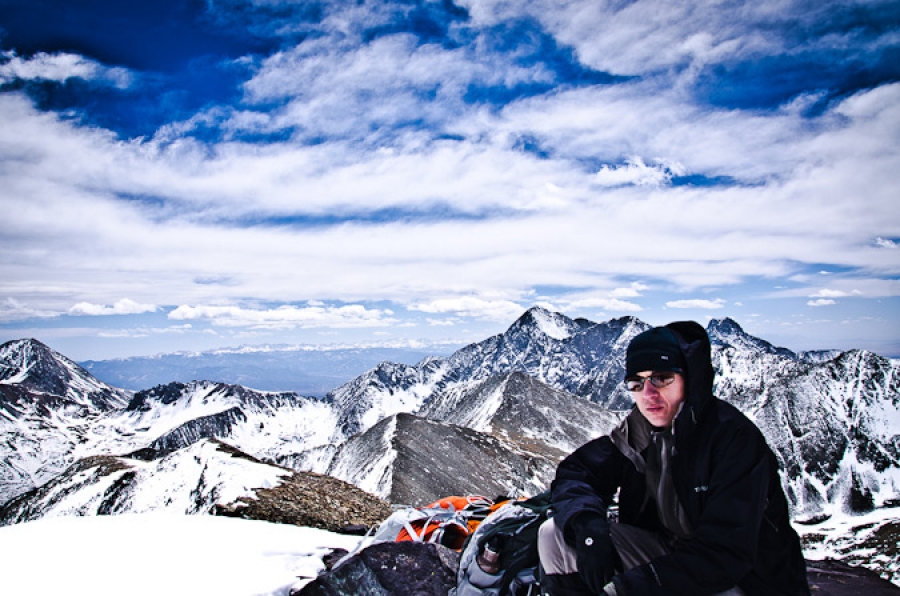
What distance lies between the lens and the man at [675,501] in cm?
460

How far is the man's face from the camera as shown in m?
5.41

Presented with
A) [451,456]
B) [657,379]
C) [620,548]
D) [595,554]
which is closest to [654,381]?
[657,379]

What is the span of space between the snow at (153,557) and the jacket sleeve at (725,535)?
5390 millimetres

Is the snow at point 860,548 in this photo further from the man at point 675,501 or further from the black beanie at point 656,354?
the black beanie at point 656,354

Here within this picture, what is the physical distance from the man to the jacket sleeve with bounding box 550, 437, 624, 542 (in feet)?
0.04

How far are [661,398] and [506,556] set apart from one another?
115 inches

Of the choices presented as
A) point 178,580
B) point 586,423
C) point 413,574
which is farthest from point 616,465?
point 586,423

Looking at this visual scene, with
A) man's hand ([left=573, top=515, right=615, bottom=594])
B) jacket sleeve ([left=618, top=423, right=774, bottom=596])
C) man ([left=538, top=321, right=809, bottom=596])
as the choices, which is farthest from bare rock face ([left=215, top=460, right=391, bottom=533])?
jacket sleeve ([left=618, top=423, right=774, bottom=596])

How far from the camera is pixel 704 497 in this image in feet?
16.5

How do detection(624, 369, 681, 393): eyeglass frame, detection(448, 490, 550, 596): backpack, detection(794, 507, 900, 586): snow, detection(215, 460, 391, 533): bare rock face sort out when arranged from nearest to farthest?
detection(624, 369, 681, 393): eyeglass frame, detection(448, 490, 550, 596): backpack, detection(215, 460, 391, 533): bare rock face, detection(794, 507, 900, 586): snow

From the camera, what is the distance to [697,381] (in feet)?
16.9

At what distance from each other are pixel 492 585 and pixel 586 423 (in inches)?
7308

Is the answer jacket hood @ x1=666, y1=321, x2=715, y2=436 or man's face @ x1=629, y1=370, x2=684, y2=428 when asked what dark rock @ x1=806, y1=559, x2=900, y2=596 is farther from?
jacket hood @ x1=666, y1=321, x2=715, y2=436

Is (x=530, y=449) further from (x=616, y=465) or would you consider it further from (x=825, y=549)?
(x=616, y=465)
